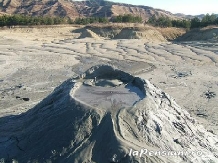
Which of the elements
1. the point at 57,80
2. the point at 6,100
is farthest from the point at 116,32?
the point at 6,100

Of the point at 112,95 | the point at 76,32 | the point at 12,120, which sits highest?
the point at 112,95

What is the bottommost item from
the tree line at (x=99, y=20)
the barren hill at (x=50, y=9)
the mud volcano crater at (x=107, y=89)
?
the barren hill at (x=50, y=9)

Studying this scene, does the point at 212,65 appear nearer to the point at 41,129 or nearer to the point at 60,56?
the point at 60,56

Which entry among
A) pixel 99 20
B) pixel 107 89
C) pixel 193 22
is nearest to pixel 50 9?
pixel 99 20

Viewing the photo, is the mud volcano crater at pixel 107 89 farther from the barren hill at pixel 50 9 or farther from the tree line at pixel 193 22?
the barren hill at pixel 50 9

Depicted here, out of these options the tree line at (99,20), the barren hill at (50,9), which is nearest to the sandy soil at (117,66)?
the tree line at (99,20)

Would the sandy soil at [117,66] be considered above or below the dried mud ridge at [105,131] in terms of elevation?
below
